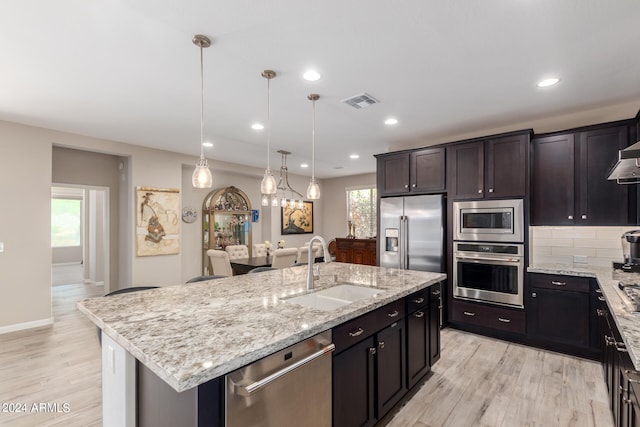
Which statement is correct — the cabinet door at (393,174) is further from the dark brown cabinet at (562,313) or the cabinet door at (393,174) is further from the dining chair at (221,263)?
the dining chair at (221,263)

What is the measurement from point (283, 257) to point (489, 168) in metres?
3.38

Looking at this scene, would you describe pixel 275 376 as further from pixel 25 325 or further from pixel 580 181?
pixel 25 325

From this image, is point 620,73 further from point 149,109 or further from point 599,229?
point 149,109

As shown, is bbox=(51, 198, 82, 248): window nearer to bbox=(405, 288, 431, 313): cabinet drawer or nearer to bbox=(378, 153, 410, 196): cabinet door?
bbox=(378, 153, 410, 196): cabinet door

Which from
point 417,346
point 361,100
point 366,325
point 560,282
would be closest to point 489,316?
point 560,282

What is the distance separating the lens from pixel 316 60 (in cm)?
238

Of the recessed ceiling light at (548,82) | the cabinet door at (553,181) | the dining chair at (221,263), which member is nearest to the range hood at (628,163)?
the cabinet door at (553,181)

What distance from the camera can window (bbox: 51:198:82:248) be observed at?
9.45 metres

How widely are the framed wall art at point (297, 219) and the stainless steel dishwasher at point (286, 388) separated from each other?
21.0 ft

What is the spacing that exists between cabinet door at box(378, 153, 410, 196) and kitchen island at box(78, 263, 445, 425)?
210 centimetres

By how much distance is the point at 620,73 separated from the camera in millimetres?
2545

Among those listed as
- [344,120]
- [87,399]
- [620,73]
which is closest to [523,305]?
[620,73]

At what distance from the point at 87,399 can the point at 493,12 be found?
4.04 metres

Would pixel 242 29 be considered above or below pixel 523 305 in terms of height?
above
